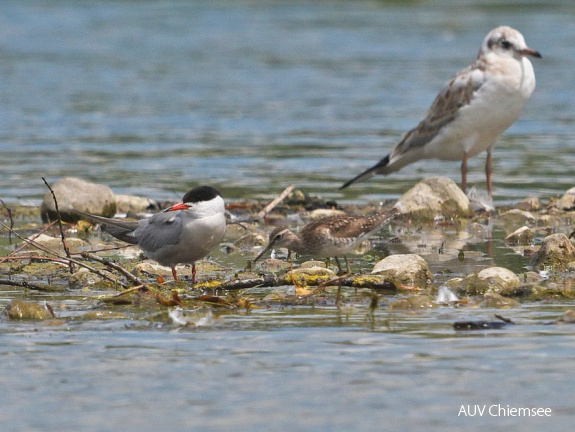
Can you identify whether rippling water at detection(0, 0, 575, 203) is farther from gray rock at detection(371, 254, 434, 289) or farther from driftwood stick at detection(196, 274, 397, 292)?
driftwood stick at detection(196, 274, 397, 292)

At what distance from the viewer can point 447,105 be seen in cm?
1300

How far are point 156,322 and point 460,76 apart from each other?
22.9ft

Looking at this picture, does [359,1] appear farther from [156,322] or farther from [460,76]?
[156,322]

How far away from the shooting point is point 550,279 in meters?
8.11

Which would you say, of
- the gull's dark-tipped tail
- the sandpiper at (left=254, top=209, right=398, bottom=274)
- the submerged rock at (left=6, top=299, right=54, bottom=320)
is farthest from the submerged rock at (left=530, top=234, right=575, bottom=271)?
the gull's dark-tipped tail

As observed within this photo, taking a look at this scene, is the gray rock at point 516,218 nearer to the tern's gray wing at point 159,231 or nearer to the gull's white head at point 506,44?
the gull's white head at point 506,44

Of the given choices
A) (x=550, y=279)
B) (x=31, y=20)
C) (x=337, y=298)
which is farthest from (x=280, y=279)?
Result: (x=31, y=20)

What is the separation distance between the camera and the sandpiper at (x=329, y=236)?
27.4 ft

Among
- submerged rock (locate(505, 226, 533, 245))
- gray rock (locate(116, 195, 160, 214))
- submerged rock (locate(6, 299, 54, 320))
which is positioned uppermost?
submerged rock (locate(6, 299, 54, 320))

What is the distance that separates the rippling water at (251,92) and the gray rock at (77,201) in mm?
1632

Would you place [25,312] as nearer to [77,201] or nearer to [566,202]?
[77,201]

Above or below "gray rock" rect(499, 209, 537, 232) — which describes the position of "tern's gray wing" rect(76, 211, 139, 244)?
above

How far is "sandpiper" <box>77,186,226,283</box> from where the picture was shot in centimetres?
832

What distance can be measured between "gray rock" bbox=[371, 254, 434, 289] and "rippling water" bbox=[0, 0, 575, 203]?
16.5 feet
